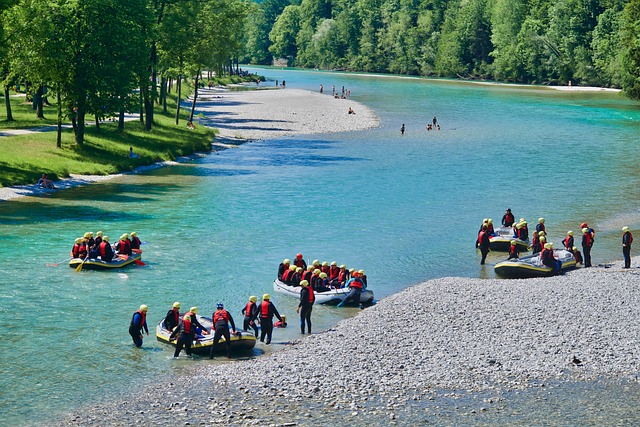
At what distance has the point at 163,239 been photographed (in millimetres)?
45656

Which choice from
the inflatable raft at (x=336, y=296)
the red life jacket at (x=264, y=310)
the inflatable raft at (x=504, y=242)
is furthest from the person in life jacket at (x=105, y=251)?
the inflatable raft at (x=504, y=242)

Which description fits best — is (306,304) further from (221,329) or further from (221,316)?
(221,329)

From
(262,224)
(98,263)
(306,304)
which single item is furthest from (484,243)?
(98,263)

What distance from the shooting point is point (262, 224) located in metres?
50.4

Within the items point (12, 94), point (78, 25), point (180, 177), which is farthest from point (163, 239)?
point (12, 94)

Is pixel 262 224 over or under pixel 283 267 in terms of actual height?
under

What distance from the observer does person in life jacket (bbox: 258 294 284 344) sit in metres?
29.3

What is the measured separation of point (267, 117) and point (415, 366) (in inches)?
3519

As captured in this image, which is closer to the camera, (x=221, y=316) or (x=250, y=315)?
(x=221, y=316)

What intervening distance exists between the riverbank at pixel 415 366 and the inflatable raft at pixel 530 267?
4662 millimetres

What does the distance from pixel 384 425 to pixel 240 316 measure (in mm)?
11284

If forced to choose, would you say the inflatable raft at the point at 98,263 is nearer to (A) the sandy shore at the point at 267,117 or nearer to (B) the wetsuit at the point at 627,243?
(A) the sandy shore at the point at 267,117

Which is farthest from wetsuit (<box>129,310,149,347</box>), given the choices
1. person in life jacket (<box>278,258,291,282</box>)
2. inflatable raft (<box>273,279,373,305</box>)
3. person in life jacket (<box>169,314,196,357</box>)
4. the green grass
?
the green grass

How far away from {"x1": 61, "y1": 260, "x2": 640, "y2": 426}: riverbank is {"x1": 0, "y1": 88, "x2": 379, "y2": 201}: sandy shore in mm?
35603
